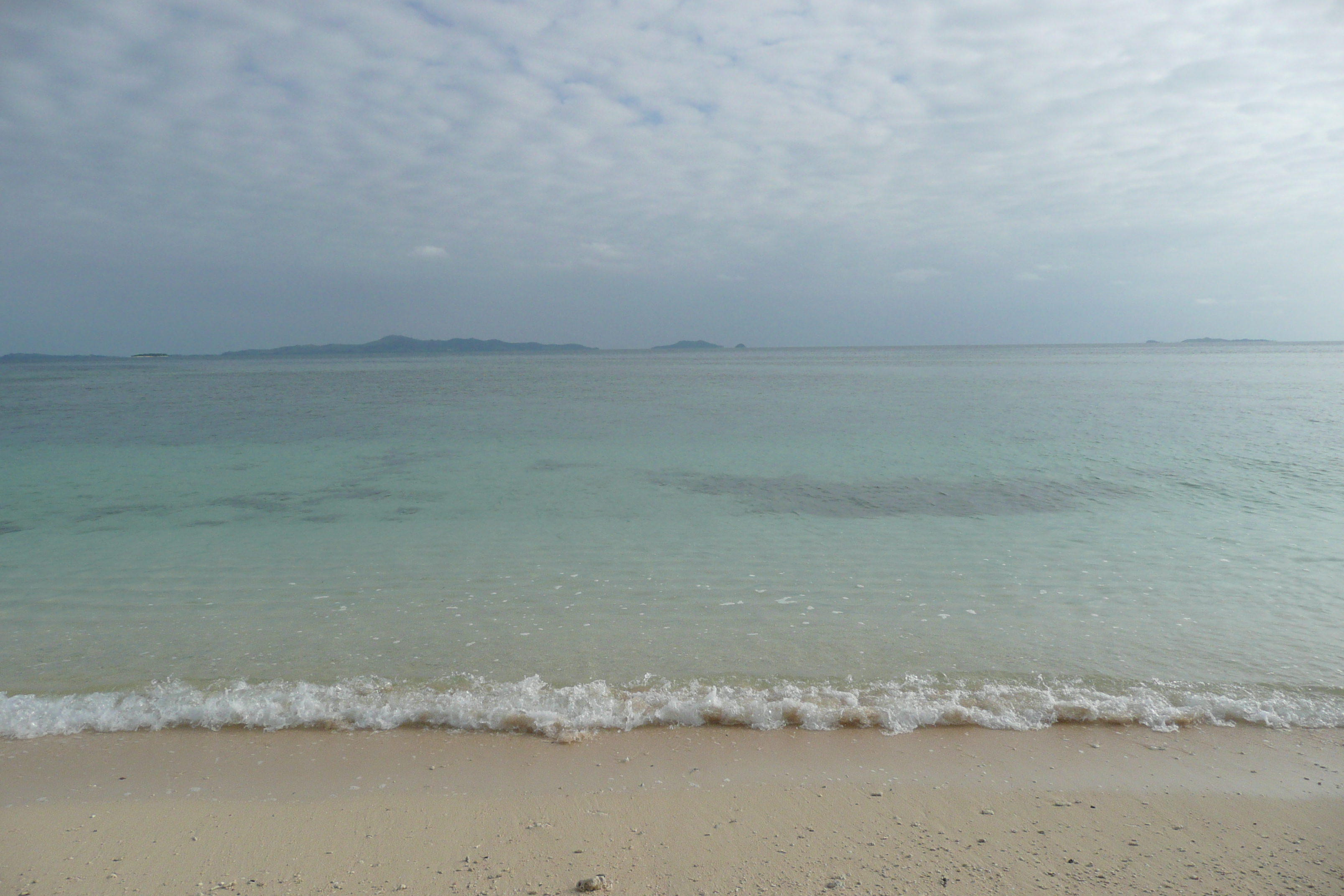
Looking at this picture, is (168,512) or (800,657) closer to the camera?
(800,657)

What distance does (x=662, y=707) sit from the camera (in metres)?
5.26

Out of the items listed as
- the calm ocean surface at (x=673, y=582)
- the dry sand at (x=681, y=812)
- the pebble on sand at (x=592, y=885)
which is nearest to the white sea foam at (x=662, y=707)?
the calm ocean surface at (x=673, y=582)

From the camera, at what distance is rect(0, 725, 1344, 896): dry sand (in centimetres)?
349

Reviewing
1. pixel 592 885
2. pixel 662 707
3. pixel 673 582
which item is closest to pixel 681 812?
pixel 592 885

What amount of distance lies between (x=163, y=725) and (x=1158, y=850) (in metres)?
6.59

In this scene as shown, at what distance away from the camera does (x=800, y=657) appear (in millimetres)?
6191

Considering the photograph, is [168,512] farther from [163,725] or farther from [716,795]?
[716,795]

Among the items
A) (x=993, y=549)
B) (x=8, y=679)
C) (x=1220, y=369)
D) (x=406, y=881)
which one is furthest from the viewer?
(x=1220, y=369)

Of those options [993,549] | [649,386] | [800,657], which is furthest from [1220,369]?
[800,657]

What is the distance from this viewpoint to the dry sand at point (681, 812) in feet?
11.4

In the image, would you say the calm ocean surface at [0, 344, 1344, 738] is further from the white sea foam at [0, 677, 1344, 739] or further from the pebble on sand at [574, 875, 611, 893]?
the pebble on sand at [574, 875, 611, 893]

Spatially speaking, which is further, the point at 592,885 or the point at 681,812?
the point at 681,812

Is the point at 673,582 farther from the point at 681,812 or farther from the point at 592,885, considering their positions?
the point at 592,885

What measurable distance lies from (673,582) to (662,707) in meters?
3.13
